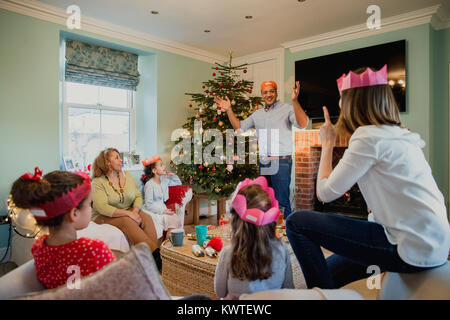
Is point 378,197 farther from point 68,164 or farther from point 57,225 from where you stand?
point 68,164

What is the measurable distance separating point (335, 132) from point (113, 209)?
1.99 m

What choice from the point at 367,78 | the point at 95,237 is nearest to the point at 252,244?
the point at 367,78

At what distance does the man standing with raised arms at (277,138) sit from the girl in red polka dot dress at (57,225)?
2.24m

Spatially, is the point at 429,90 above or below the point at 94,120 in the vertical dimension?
above

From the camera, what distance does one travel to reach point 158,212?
3.04 metres

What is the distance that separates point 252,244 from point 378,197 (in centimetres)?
49

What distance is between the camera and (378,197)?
1.15 metres

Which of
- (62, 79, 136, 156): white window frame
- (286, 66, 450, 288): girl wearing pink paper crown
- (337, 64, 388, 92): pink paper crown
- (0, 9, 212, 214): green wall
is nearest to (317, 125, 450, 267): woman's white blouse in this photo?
(286, 66, 450, 288): girl wearing pink paper crown

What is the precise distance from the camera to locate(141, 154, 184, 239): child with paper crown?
295 centimetres

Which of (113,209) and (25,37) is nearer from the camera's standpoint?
(113,209)

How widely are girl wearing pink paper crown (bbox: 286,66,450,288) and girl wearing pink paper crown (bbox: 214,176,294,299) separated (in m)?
0.13

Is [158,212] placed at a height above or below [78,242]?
below
